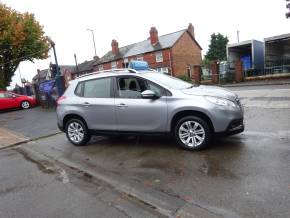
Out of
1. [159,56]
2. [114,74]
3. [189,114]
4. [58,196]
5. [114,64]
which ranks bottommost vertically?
[58,196]

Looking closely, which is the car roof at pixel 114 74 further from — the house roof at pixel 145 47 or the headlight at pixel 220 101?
the house roof at pixel 145 47

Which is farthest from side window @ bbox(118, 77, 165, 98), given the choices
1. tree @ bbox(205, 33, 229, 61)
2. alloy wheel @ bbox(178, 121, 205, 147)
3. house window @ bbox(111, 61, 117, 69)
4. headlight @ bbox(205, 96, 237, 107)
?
tree @ bbox(205, 33, 229, 61)

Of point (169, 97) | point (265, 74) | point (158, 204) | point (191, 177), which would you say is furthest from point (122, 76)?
point (265, 74)

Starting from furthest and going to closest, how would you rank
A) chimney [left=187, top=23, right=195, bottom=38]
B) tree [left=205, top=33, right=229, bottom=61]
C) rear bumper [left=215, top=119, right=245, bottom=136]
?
tree [left=205, top=33, right=229, bottom=61]
chimney [left=187, top=23, right=195, bottom=38]
rear bumper [left=215, top=119, right=245, bottom=136]

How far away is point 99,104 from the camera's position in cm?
684

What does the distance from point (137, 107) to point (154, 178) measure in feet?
6.26

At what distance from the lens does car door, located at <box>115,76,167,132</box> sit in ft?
19.9

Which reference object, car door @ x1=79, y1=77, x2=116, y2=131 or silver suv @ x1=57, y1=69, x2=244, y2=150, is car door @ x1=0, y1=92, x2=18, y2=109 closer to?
silver suv @ x1=57, y1=69, x2=244, y2=150

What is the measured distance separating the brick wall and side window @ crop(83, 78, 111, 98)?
35.6 m

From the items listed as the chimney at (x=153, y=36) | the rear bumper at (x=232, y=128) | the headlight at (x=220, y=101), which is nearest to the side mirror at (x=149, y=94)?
the headlight at (x=220, y=101)

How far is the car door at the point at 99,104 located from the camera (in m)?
6.74

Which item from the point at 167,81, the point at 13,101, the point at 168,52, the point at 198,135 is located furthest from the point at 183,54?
the point at 198,135

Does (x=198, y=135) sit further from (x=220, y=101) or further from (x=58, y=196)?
(x=58, y=196)

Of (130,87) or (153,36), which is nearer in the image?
(130,87)
